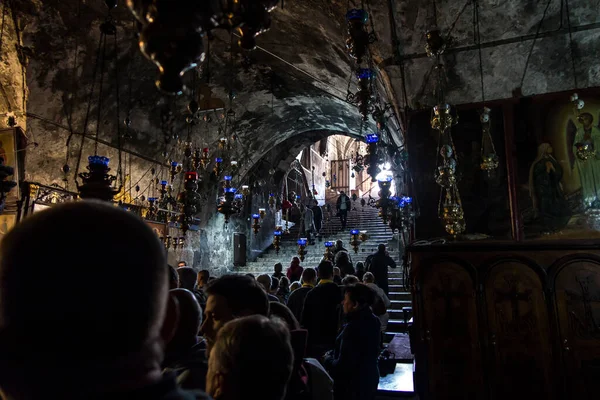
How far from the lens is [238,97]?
11922 millimetres

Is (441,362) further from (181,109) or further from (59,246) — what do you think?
(181,109)

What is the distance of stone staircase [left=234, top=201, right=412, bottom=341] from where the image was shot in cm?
1023

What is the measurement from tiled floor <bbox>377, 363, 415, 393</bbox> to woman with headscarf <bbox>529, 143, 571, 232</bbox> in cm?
284

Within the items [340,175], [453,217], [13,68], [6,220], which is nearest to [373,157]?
[453,217]

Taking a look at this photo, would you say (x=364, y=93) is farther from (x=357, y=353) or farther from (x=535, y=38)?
(x=535, y=38)

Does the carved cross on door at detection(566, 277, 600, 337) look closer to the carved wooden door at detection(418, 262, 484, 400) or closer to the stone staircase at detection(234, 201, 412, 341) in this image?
the carved wooden door at detection(418, 262, 484, 400)

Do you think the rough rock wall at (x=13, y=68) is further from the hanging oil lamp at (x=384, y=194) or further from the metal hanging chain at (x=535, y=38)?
the metal hanging chain at (x=535, y=38)

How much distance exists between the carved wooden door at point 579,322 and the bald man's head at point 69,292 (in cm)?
545

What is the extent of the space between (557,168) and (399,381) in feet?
12.2

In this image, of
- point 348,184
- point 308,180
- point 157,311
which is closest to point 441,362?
point 157,311

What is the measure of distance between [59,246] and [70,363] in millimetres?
203

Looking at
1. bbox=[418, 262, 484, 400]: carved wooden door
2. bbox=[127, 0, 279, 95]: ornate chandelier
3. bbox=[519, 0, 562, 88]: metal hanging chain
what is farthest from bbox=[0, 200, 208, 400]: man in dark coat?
bbox=[519, 0, 562, 88]: metal hanging chain

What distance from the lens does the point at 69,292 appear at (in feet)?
2.25

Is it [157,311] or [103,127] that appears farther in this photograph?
[103,127]
